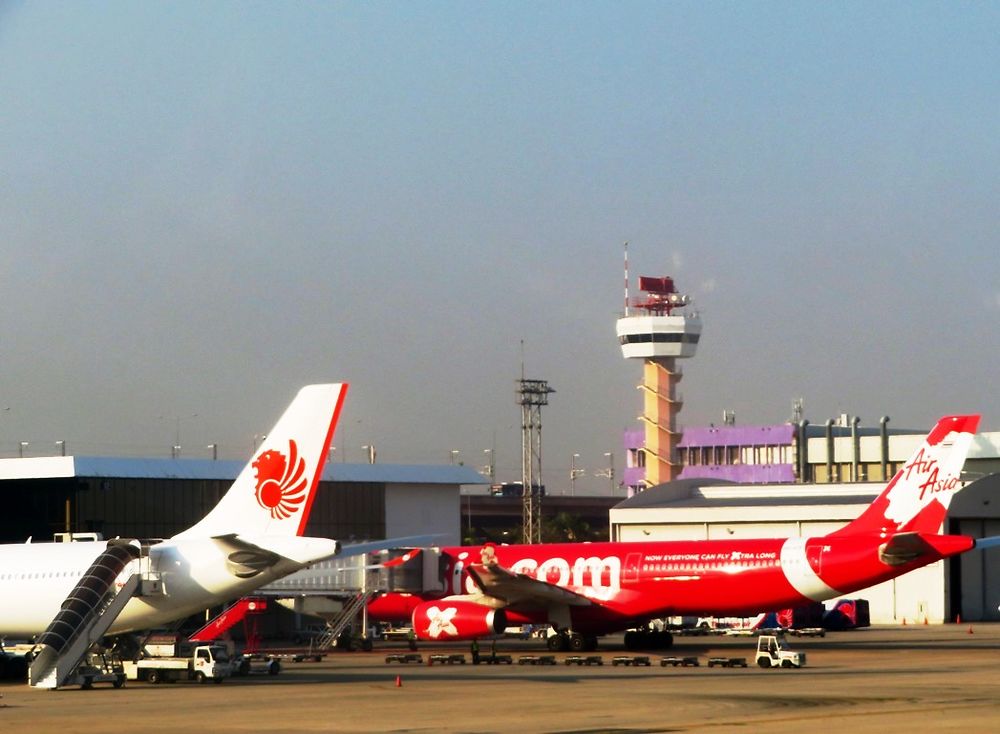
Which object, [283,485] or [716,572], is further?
[716,572]

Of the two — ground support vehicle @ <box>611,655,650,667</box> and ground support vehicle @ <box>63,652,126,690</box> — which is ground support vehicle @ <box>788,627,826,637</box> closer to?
ground support vehicle @ <box>611,655,650,667</box>

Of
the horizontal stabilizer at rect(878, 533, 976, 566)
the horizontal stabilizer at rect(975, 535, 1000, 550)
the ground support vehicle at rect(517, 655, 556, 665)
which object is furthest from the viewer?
the horizontal stabilizer at rect(975, 535, 1000, 550)

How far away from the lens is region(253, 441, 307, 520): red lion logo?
3838cm

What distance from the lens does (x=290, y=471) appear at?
3850 centimetres

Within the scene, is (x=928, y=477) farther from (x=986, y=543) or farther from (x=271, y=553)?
(x=271, y=553)

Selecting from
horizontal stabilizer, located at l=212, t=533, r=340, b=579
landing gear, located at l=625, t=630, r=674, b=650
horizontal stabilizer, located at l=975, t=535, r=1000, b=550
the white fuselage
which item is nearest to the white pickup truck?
the white fuselage

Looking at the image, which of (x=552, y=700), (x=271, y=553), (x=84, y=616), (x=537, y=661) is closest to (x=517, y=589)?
(x=537, y=661)

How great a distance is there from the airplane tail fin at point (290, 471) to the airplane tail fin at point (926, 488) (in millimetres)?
20152

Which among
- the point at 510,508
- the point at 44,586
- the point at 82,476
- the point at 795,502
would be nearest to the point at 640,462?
the point at 510,508

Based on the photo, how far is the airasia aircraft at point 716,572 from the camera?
4922 centimetres

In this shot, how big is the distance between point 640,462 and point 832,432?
37623 millimetres

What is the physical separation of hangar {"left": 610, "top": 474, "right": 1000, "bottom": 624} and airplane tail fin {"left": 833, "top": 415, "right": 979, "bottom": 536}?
81.0ft

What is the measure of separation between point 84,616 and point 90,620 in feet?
0.79

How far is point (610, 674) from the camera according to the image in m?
40.8
